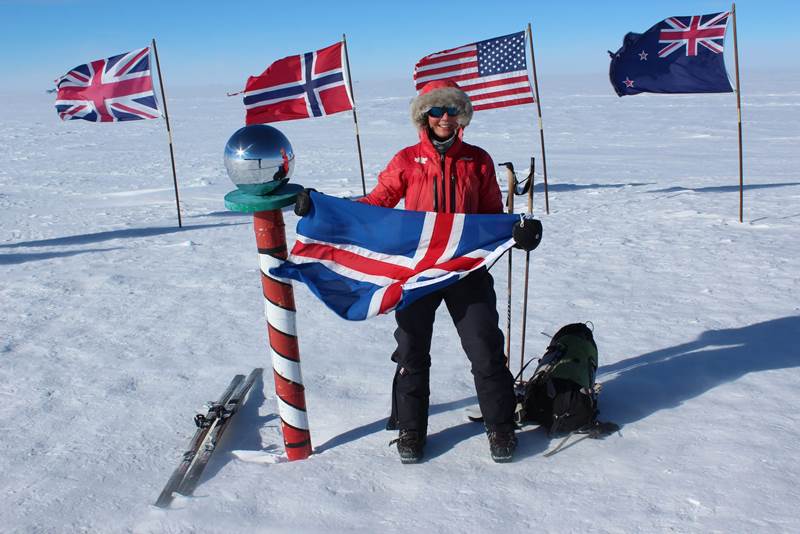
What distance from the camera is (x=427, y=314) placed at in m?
3.18

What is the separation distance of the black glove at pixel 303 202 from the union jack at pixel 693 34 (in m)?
7.05

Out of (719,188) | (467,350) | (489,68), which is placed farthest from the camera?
(719,188)

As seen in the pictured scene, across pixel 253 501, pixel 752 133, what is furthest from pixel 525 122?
pixel 253 501

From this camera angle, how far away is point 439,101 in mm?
3029

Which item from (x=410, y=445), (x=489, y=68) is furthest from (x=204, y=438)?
(x=489, y=68)

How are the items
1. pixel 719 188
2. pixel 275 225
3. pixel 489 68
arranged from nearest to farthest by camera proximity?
pixel 275 225, pixel 489 68, pixel 719 188

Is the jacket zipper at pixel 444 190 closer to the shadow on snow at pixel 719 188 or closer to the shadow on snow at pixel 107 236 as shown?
the shadow on snow at pixel 107 236

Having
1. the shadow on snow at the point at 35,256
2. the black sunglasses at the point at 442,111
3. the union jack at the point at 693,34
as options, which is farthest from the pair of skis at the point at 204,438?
the union jack at the point at 693,34

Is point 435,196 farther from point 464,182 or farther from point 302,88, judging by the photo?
point 302,88

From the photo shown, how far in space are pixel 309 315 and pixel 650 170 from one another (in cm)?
1060

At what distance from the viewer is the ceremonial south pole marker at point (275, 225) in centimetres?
278

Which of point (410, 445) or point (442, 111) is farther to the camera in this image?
point (410, 445)

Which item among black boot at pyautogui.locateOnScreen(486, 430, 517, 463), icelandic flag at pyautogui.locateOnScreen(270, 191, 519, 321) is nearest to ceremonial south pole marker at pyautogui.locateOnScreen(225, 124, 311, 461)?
icelandic flag at pyautogui.locateOnScreen(270, 191, 519, 321)

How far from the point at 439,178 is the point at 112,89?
313 inches
